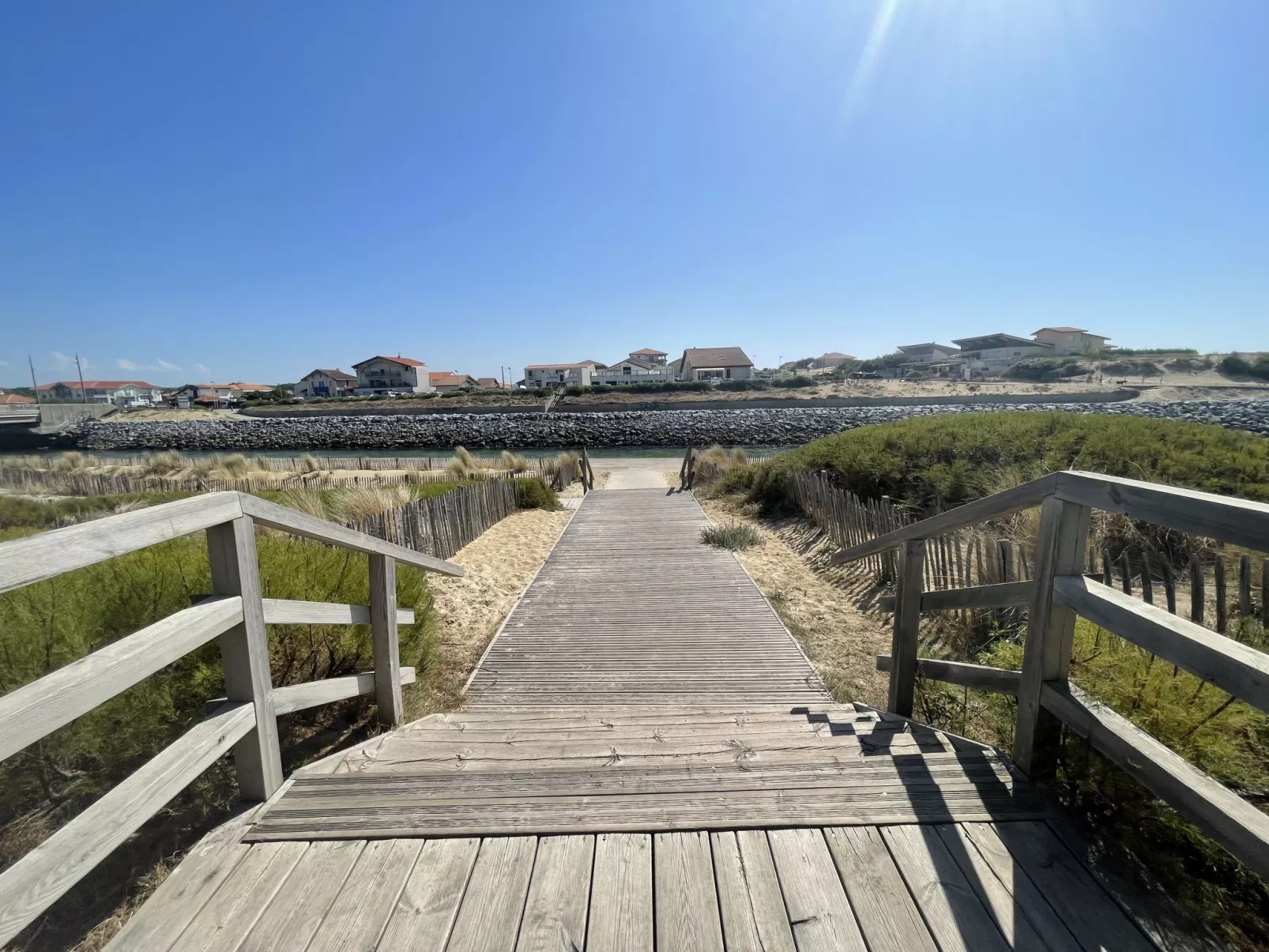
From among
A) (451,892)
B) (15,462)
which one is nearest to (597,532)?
(451,892)

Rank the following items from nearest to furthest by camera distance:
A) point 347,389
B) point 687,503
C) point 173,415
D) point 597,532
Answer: point 597,532 < point 687,503 < point 173,415 < point 347,389

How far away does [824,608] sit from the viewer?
6.05m

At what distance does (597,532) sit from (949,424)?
7005mm

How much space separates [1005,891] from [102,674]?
2427 mm

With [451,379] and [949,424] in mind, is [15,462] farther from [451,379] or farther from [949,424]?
[451,379]

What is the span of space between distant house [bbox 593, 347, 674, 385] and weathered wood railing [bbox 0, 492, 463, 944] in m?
80.8

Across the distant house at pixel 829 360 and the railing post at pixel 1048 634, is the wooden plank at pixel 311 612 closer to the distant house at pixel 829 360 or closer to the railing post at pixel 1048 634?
the railing post at pixel 1048 634

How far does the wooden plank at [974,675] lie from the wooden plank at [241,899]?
8.42 feet

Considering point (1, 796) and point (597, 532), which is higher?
point (1, 796)

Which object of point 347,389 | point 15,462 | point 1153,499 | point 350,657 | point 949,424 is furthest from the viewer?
point 347,389

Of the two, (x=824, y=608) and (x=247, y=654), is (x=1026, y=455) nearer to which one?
(x=824, y=608)

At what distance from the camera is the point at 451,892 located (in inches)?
65.9

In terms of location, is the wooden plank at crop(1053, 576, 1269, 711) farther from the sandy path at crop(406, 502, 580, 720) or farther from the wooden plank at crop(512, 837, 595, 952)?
the sandy path at crop(406, 502, 580, 720)

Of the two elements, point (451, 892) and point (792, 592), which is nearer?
point (451, 892)
